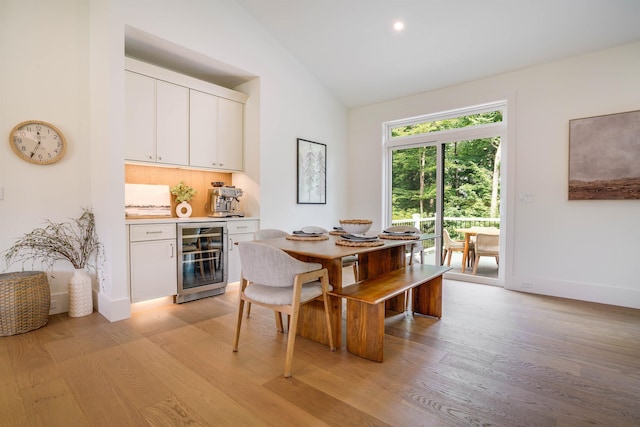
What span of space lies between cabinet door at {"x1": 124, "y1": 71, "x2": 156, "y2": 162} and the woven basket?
52.8 inches

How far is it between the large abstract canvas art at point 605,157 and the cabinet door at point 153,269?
14.6 feet

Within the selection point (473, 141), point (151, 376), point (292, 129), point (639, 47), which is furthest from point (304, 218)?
point (639, 47)

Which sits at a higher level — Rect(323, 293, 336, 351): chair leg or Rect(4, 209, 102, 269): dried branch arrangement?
Rect(4, 209, 102, 269): dried branch arrangement

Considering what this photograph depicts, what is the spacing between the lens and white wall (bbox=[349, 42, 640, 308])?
3305 mm

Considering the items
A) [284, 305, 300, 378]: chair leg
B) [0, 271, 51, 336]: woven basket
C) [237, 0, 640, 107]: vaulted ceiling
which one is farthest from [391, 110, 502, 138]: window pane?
[0, 271, 51, 336]: woven basket

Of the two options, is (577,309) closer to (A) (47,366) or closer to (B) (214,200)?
(B) (214,200)

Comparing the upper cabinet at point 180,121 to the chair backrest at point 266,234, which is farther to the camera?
the upper cabinet at point 180,121

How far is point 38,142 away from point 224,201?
71.2 inches

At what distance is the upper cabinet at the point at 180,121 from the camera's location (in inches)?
126

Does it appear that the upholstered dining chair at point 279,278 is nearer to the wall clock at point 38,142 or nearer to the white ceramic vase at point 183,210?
the white ceramic vase at point 183,210

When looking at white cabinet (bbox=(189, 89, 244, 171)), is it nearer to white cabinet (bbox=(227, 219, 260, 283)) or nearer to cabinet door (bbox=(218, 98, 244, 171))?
cabinet door (bbox=(218, 98, 244, 171))

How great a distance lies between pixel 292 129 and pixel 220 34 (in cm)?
146

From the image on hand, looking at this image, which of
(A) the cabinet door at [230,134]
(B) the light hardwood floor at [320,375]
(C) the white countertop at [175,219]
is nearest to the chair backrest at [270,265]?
(B) the light hardwood floor at [320,375]

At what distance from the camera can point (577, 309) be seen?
3215 millimetres
